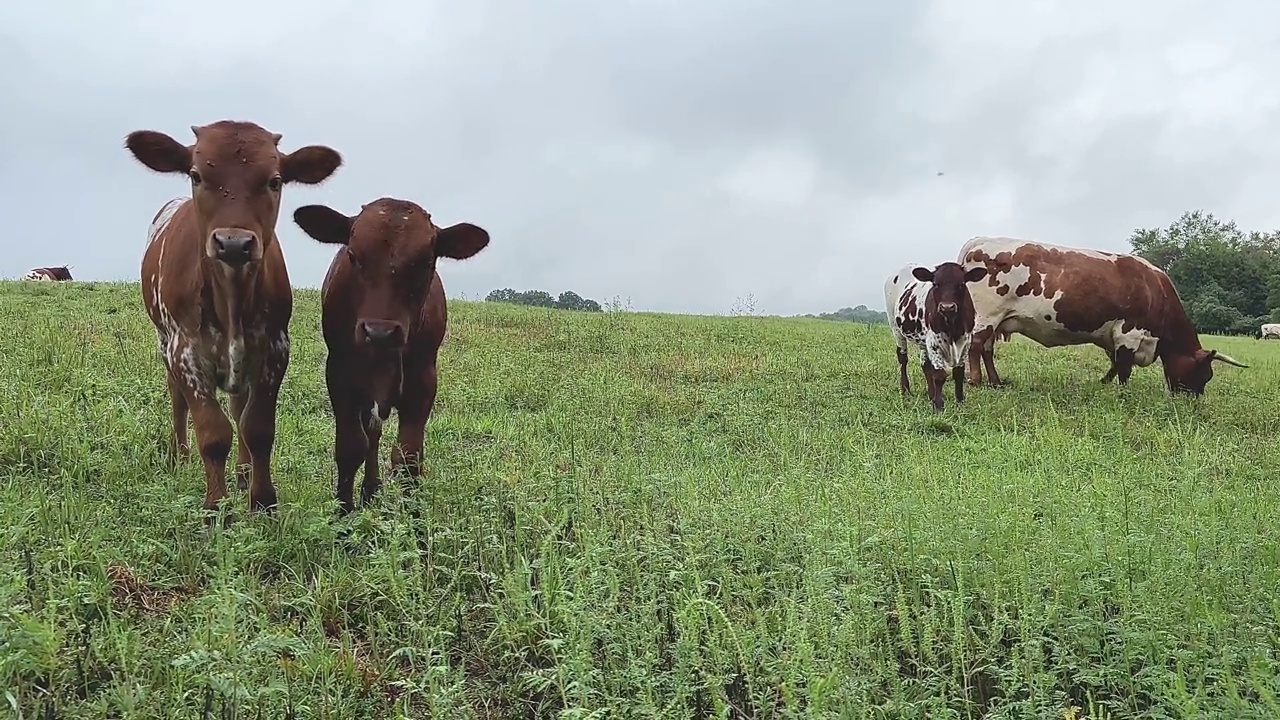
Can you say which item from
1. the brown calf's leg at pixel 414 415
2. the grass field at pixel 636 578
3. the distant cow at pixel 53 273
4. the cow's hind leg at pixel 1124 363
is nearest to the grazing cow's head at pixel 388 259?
the brown calf's leg at pixel 414 415

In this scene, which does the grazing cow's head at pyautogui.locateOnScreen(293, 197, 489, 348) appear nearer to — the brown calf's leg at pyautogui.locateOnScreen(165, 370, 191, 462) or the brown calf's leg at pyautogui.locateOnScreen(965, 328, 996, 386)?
the brown calf's leg at pyautogui.locateOnScreen(165, 370, 191, 462)

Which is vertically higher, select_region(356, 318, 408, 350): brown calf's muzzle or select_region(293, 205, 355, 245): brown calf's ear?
select_region(293, 205, 355, 245): brown calf's ear

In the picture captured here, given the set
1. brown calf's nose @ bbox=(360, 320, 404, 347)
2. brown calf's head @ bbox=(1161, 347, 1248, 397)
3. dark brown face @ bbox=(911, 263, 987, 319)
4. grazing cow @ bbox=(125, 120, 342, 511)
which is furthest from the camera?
brown calf's head @ bbox=(1161, 347, 1248, 397)

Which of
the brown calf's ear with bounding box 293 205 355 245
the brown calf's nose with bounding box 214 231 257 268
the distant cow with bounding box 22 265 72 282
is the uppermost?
the distant cow with bounding box 22 265 72 282

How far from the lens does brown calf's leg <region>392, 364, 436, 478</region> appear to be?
5.17 m

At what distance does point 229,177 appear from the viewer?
4246mm

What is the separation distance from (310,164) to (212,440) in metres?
1.66

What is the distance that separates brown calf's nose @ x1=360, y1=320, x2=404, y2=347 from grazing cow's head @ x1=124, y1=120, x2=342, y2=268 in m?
0.61

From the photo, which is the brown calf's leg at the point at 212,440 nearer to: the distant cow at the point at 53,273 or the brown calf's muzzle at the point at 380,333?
the brown calf's muzzle at the point at 380,333

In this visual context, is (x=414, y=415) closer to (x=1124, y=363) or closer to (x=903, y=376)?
(x=903, y=376)

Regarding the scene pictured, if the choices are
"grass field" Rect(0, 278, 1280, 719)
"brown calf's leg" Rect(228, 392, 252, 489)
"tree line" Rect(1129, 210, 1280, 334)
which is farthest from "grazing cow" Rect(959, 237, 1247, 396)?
"tree line" Rect(1129, 210, 1280, 334)

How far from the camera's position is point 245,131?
175 inches

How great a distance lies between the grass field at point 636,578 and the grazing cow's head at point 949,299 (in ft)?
9.72

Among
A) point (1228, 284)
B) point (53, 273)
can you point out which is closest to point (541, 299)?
point (53, 273)
